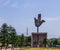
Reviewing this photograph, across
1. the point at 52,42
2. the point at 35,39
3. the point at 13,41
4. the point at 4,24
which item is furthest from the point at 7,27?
the point at 52,42

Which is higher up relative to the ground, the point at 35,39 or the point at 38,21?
the point at 38,21

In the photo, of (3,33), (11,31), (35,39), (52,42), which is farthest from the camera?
(52,42)

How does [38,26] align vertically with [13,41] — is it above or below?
above

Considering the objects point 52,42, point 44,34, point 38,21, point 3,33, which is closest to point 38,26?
point 38,21

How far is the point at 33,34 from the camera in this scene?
106 meters

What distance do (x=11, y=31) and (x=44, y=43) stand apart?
37321 mm

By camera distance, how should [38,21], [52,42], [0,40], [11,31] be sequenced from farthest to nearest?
[52,42], [38,21], [11,31], [0,40]

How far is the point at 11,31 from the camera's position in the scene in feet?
203

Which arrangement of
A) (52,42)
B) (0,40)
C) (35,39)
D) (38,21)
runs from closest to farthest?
(0,40) < (38,21) < (35,39) < (52,42)

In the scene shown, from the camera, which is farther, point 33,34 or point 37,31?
point 33,34

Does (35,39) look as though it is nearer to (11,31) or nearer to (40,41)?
(40,41)

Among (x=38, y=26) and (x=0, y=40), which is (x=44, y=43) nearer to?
(x=38, y=26)

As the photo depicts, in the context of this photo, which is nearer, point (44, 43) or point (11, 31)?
point (11, 31)

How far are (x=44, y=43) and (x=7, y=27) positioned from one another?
40.8m
